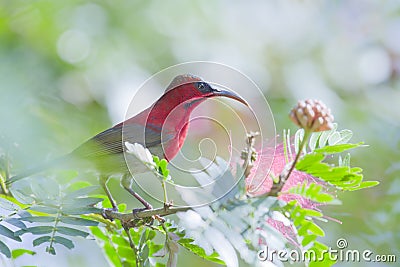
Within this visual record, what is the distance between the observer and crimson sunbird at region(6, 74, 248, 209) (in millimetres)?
1496

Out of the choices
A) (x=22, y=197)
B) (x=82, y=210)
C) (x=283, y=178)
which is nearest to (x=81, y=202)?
(x=82, y=210)

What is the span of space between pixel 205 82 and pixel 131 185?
44 centimetres

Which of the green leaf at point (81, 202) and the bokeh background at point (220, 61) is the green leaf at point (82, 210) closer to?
the green leaf at point (81, 202)

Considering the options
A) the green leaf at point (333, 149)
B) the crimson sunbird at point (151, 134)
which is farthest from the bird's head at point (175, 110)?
the green leaf at point (333, 149)

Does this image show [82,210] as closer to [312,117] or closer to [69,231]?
[69,231]

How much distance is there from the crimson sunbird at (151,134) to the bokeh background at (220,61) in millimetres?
114

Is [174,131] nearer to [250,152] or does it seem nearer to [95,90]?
[250,152]

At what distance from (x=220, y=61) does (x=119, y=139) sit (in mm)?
1647

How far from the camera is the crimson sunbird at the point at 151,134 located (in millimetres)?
1496

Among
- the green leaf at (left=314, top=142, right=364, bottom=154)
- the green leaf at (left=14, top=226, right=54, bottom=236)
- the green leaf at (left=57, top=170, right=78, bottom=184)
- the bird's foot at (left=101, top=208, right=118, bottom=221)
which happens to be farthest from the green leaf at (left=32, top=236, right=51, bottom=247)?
the green leaf at (left=314, top=142, right=364, bottom=154)

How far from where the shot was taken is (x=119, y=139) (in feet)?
5.63

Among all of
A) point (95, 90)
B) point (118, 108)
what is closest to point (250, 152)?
point (118, 108)

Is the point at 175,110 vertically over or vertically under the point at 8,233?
over

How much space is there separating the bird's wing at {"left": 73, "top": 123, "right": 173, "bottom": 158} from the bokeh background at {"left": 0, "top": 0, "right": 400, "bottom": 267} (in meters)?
0.10
